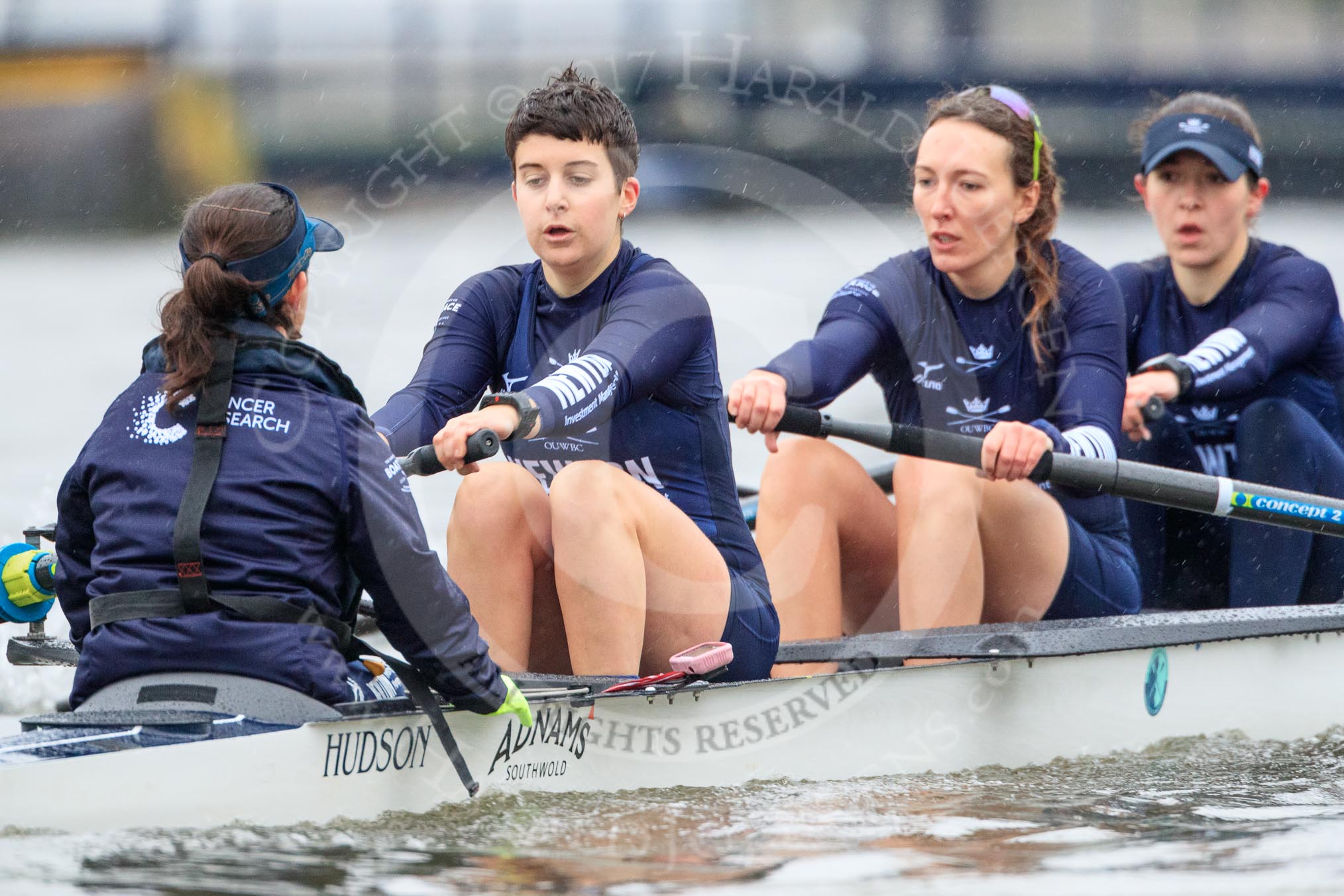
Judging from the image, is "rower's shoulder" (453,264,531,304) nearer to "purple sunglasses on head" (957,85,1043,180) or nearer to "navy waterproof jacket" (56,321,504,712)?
"navy waterproof jacket" (56,321,504,712)

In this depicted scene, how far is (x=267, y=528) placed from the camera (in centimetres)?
221

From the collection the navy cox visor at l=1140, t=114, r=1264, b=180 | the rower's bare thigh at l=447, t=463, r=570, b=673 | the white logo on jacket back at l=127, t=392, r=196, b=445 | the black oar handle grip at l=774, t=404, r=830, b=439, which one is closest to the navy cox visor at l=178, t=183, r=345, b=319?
the white logo on jacket back at l=127, t=392, r=196, b=445

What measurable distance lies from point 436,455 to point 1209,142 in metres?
2.40

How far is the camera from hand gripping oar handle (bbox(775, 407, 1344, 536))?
10.6 feet

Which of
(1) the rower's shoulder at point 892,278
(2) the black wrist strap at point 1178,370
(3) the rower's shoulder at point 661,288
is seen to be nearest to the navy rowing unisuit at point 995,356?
(1) the rower's shoulder at point 892,278

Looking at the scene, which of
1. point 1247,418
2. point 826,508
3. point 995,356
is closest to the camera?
point 826,508

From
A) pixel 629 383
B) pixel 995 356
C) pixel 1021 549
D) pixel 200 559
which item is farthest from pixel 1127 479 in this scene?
pixel 200 559

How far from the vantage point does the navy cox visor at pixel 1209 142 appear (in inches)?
159

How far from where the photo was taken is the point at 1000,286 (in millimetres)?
3455

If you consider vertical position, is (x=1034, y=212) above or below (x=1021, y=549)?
above

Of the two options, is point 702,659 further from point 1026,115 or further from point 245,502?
point 1026,115

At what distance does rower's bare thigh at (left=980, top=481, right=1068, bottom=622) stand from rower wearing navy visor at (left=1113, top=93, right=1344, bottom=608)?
577 mm

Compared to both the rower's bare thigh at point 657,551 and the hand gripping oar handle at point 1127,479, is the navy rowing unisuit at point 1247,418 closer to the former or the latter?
the hand gripping oar handle at point 1127,479

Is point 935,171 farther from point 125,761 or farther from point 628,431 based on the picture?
point 125,761
